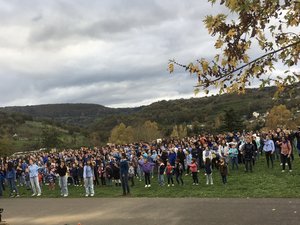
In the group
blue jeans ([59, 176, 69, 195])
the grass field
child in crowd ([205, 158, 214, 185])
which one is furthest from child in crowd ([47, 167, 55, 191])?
child in crowd ([205, 158, 214, 185])

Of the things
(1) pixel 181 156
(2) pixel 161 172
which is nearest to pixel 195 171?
(2) pixel 161 172

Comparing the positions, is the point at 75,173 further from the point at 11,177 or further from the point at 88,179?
the point at 88,179

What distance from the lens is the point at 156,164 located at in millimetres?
24531

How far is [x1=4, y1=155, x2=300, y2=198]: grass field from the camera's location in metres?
16.0

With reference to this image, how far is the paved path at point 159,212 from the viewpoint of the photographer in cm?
1211

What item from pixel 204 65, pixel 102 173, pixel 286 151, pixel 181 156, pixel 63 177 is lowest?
pixel 102 173

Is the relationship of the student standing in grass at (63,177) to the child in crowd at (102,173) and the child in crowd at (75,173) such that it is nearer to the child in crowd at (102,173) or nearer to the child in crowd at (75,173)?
the child in crowd at (102,173)

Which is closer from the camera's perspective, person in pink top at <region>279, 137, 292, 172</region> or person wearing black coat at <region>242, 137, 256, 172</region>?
person in pink top at <region>279, 137, 292, 172</region>

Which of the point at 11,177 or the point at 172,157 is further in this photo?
the point at 11,177

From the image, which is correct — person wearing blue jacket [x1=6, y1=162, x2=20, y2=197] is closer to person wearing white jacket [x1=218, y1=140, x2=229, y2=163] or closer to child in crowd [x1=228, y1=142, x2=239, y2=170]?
person wearing white jacket [x1=218, y1=140, x2=229, y2=163]

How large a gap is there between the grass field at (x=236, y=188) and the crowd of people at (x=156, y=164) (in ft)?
1.36

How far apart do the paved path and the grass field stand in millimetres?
1048

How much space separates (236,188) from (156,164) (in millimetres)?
7834

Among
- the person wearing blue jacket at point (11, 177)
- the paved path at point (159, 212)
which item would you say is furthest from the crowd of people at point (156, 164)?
the paved path at point (159, 212)
